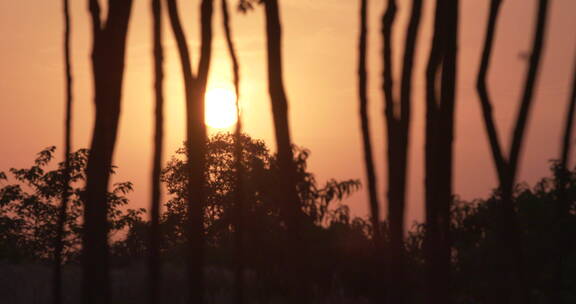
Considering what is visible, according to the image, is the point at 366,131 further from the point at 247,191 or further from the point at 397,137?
the point at 247,191

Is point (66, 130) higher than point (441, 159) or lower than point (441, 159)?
higher

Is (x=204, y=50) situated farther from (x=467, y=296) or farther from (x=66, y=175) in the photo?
(x=467, y=296)

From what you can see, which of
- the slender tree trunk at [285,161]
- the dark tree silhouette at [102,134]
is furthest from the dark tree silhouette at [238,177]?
the dark tree silhouette at [102,134]

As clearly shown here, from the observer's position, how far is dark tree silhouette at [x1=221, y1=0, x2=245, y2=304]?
12.6 metres

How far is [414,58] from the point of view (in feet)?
37.4

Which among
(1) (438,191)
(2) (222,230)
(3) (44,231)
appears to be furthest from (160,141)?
(3) (44,231)

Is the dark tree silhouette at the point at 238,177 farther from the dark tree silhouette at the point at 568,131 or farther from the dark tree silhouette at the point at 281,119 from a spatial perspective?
the dark tree silhouette at the point at 568,131

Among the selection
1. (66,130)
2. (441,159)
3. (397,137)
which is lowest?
(441,159)

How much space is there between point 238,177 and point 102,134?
282cm

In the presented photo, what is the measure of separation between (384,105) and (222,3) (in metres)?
3.81

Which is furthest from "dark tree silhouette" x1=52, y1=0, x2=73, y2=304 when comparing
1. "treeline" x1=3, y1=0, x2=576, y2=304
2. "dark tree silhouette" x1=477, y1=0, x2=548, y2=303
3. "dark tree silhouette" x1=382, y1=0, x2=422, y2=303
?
"dark tree silhouette" x1=477, y1=0, x2=548, y2=303

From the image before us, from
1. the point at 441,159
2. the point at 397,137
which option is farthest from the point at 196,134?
the point at 441,159

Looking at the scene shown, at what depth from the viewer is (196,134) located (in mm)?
11828

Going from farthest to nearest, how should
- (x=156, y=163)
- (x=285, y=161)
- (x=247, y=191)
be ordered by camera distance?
(x=247, y=191) → (x=156, y=163) → (x=285, y=161)
